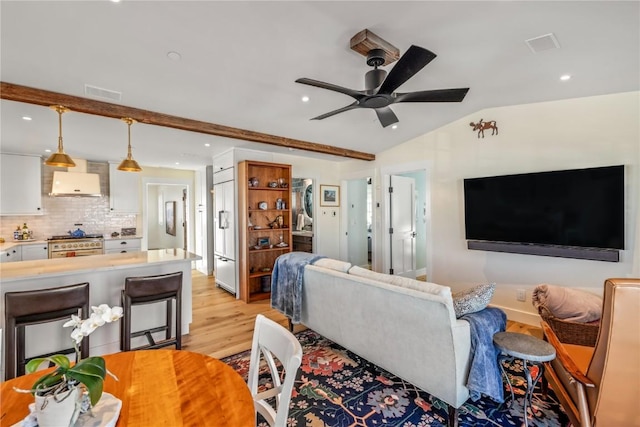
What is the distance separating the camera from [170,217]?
848 cm

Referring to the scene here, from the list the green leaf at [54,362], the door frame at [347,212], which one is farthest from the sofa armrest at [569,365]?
the door frame at [347,212]

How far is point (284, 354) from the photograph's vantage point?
1218mm

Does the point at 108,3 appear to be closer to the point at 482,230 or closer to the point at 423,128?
the point at 423,128

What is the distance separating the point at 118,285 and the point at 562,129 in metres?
5.07

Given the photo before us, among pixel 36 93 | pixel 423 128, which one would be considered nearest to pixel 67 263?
pixel 36 93

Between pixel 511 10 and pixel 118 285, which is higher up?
pixel 511 10

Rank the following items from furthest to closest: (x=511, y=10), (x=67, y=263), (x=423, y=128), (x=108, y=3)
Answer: (x=423, y=128) → (x=67, y=263) → (x=511, y=10) → (x=108, y=3)

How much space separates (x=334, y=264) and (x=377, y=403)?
1130 mm

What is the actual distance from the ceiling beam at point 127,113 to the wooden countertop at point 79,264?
1459 millimetres

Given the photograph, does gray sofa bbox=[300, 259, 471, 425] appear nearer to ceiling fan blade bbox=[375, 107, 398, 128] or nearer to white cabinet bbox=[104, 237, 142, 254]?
ceiling fan blade bbox=[375, 107, 398, 128]

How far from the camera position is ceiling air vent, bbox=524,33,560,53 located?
218cm

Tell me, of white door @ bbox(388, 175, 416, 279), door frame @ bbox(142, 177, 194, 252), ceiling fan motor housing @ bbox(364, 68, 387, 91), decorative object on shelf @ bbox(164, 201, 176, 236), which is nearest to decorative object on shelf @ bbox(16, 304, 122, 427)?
ceiling fan motor housing @ bbox(364, 68, 387, 91)

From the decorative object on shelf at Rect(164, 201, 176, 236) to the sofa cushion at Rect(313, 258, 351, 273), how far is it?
683cm

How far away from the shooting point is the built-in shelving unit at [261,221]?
15.0 ft
